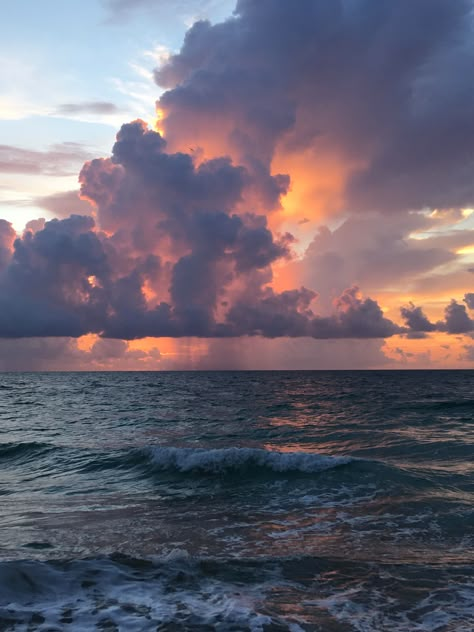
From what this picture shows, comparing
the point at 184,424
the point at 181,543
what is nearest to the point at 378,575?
the point at 181,543

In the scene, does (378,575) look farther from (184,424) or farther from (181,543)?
(184,424)

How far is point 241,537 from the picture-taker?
10258mm

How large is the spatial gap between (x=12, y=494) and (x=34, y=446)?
1003 cm

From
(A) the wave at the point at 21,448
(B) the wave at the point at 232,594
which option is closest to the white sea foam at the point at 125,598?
(B) the wave at the point at 232,594

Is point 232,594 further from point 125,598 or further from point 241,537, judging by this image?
point 241,537

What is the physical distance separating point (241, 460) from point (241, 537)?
28.7ft

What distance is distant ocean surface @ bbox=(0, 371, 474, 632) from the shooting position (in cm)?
677

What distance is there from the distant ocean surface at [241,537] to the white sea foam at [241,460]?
70mm

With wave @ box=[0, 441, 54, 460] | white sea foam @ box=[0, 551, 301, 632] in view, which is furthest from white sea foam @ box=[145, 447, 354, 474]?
white sea foam @ box=[0, 551, 301, 632]

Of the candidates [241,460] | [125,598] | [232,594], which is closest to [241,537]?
[232,594]

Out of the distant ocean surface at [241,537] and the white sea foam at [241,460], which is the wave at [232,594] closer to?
the distant ocean surface at [241,537]

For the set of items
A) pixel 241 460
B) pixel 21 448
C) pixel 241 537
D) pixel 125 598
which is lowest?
pixel 21 448

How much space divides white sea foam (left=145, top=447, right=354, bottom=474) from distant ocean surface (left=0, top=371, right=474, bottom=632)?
0.07 m

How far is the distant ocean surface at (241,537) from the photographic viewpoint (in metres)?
6.77
